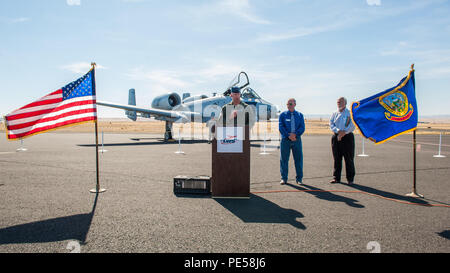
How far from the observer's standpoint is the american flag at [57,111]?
4.93 m

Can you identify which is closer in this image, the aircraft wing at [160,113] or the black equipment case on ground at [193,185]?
the black equipment case on ground at [193,185]

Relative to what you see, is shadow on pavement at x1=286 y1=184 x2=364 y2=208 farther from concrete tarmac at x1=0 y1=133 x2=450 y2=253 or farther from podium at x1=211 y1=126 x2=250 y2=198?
podium at x1=211 y1=126 x2=250 y2=198

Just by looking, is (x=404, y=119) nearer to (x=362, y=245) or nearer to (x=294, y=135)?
(x=294, y=135)

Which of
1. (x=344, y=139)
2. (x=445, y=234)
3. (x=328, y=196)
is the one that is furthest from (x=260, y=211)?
(x=344, y=139)

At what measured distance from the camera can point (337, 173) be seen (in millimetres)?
6812

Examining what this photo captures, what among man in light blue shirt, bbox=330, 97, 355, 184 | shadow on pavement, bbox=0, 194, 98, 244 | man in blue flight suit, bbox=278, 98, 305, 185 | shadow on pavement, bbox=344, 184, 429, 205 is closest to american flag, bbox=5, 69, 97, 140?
shadow on pavement, bbox=0, 194, 98, 244

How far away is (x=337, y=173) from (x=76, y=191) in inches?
249

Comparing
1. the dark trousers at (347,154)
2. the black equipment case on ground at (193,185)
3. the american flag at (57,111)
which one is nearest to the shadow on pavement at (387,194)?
the dark trousers at (347,154)

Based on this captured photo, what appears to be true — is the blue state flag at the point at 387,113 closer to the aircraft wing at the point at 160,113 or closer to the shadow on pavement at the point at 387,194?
the shadow on pavement at the point at 387,194

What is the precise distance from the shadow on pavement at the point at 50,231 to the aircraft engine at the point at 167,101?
68.7ft

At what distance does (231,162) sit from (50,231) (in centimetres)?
313

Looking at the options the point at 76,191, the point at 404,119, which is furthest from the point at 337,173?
the point at 76,191

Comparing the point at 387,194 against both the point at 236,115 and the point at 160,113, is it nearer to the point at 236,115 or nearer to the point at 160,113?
the point at 236,115
